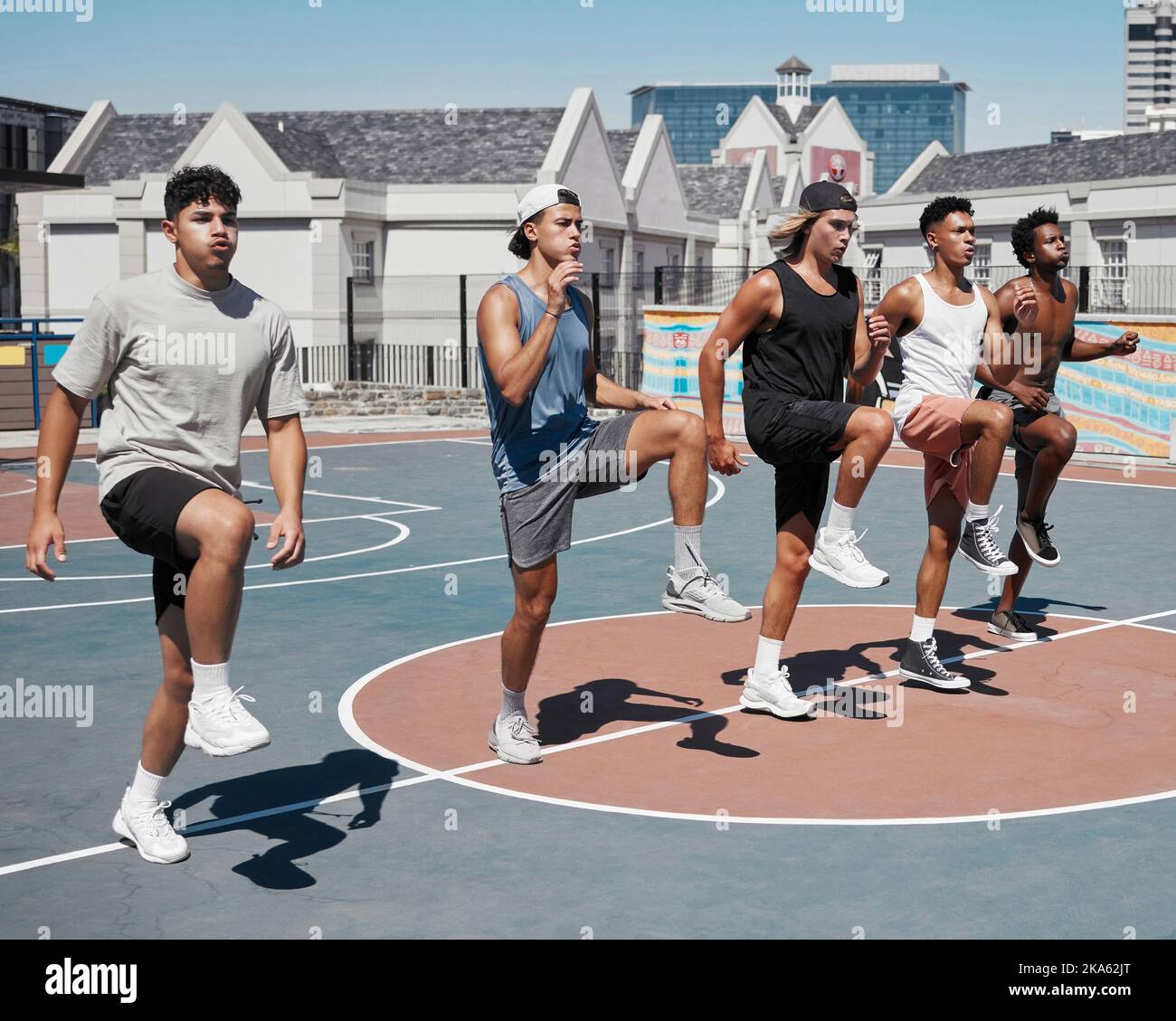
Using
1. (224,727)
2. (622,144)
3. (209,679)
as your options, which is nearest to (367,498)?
(209,679)

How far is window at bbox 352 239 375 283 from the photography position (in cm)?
3944

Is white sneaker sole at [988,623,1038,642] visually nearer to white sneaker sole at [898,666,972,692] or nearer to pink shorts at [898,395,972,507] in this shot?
white sneaker sole at [898,666,972,692]

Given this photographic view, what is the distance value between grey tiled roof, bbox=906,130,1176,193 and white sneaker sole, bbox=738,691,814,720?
39535mm

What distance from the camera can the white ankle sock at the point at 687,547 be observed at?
21.9ft

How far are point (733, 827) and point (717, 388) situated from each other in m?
2.36

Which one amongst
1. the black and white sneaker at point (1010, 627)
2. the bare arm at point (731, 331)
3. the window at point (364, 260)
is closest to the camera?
the bare arm at point (731, 331)

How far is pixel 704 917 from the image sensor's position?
204 inches

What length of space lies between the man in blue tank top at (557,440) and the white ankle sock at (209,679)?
178 cm

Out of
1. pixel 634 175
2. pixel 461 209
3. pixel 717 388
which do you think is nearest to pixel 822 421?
pixel 717 388

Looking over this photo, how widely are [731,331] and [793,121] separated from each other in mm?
92343

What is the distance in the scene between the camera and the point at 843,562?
7543mm

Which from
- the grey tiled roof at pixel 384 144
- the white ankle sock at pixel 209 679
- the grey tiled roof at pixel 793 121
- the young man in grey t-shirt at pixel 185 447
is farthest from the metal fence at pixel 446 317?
the grey tiled roof at pixel 793 121

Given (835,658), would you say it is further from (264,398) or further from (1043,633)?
(264,398)

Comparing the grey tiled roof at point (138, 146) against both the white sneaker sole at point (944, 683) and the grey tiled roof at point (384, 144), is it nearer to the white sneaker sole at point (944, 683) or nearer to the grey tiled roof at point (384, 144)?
the grey tiled roof at point (384, 144)
